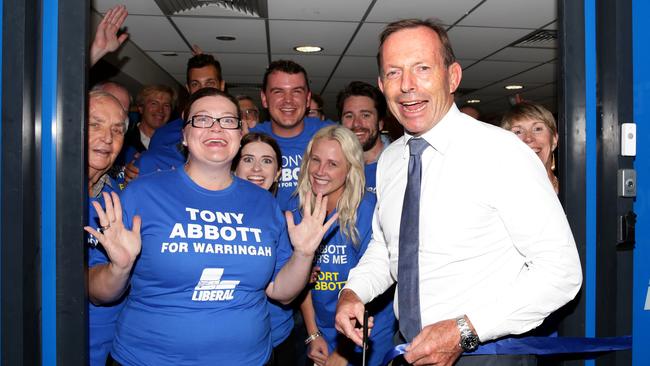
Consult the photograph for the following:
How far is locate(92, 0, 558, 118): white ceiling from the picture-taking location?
14.1 feet

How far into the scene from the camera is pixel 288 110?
3125 mm

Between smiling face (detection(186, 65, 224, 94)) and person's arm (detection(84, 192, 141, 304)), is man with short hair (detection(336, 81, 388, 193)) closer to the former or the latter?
smiling face (detection(186, 65, 224, 94))

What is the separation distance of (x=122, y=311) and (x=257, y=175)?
1.05 meters

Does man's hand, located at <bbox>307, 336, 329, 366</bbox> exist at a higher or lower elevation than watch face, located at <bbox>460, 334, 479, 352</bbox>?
lower

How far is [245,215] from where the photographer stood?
1844mm

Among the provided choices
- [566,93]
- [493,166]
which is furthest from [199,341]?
[566,93]

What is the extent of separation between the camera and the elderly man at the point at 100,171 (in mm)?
1867

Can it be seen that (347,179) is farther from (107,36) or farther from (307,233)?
(107,36)

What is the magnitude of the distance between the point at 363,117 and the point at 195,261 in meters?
1.98

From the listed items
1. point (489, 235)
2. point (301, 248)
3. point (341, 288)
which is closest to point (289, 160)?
point (341, 288)

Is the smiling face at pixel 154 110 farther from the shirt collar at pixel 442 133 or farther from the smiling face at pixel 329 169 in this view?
the shirt collar at pixel 442 133

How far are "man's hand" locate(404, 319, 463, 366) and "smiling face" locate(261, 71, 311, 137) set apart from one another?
1967mm

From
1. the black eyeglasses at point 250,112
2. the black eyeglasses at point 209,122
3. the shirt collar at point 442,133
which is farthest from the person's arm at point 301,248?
the black eyeglasses at point 250,112

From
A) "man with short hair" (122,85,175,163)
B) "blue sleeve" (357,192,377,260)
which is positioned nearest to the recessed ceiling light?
"man with short hair" (122,85,175,163)
